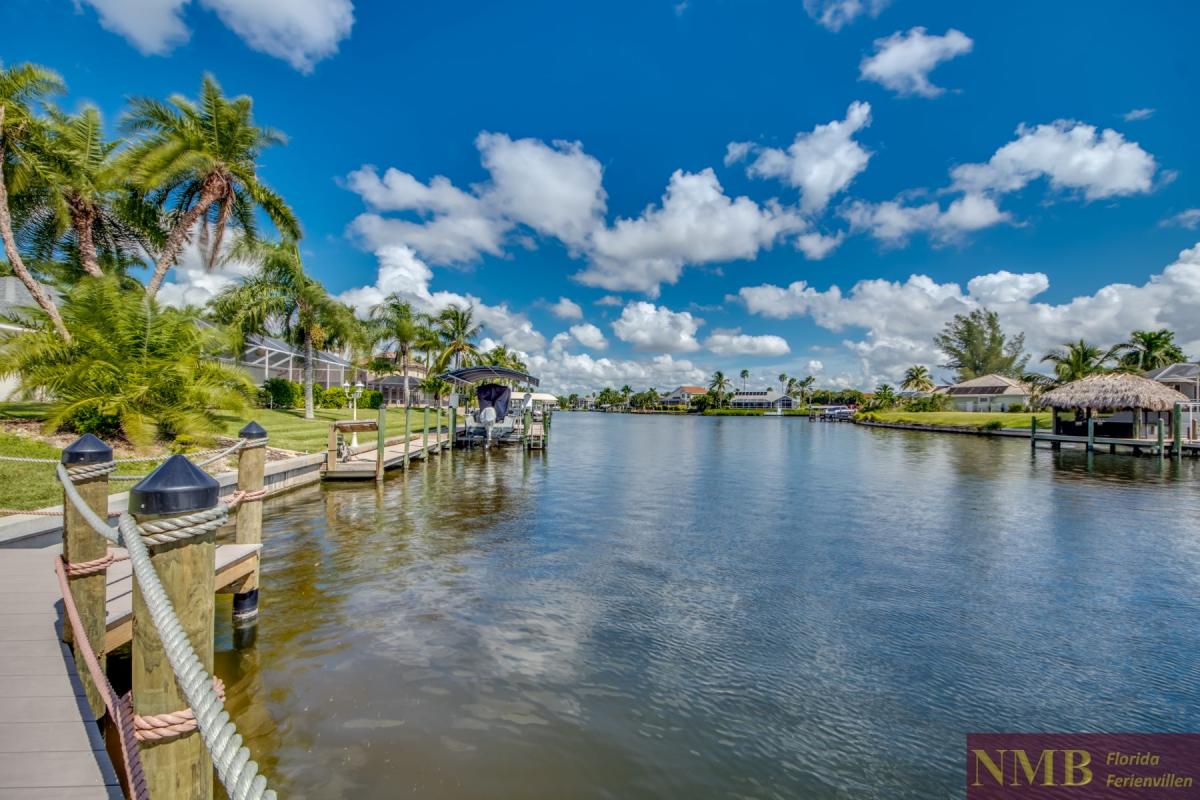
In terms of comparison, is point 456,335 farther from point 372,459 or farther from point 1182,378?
point 1182,378

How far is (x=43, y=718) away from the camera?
2.95 metres

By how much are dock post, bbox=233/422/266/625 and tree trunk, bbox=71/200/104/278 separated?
1733 centimetres

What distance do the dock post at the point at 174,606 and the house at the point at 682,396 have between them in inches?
6335

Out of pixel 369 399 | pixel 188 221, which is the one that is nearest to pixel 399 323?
Answer: pixel 369 399

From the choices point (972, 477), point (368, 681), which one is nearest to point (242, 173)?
point (368, 681)

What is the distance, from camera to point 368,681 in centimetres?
504

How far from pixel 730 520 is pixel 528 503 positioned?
477 centimetres

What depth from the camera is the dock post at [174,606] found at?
5.96 feet

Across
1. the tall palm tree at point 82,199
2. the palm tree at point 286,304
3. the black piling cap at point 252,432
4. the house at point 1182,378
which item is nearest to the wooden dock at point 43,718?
the black piling cap at point 252,432

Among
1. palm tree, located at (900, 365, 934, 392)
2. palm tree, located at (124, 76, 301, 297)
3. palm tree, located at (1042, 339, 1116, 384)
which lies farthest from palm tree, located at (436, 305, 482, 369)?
palm tree, located at (900, 365, 934, 392)

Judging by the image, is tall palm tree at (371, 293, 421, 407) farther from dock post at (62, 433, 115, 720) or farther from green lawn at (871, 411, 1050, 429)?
green lawn at (871, 411, 1050, 429)

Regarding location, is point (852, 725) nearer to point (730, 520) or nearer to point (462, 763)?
point (462, 763)

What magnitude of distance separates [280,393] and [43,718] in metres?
32.9

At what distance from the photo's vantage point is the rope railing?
4.38 ft
